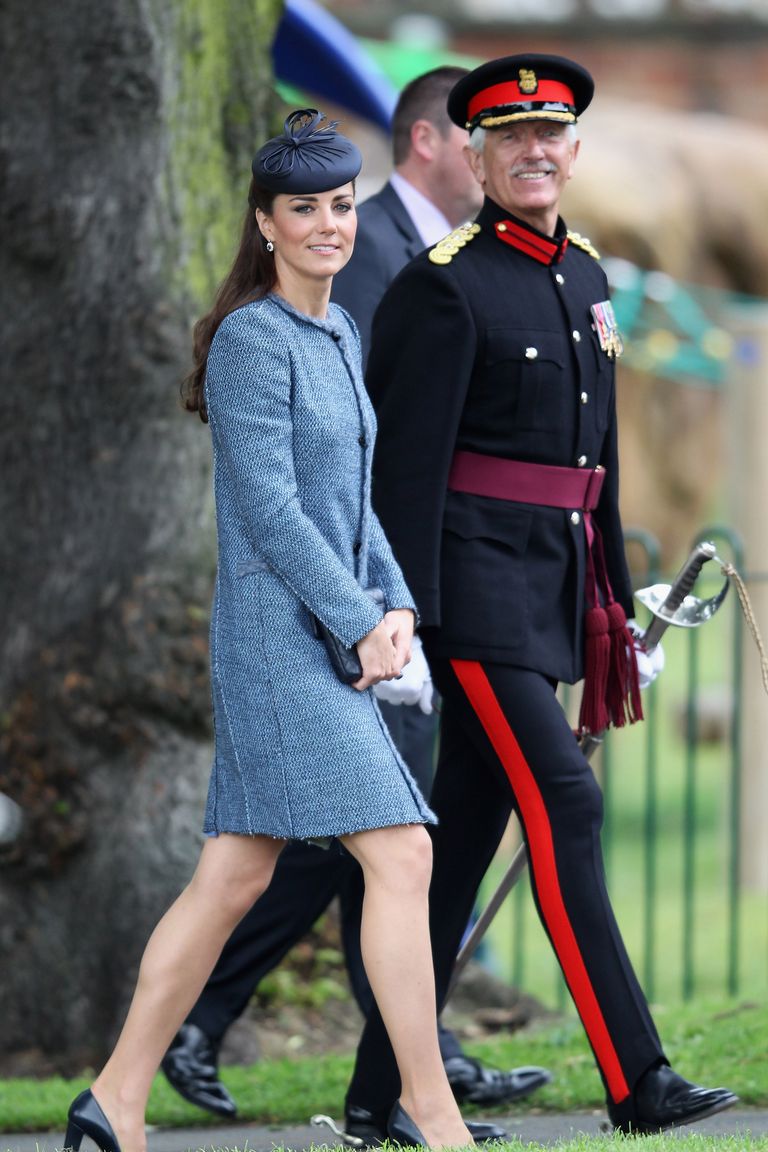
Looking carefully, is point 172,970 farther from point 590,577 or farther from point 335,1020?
point 335,1020

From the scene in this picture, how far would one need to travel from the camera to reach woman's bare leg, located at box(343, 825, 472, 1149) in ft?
11.9

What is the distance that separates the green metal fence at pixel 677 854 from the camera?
7133 mm

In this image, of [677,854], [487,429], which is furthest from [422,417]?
[677,854]

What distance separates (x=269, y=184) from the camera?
3.76 m

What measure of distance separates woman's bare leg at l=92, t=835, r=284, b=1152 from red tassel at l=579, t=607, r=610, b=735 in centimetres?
73

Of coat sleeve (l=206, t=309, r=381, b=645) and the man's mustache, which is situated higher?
the man's mustache

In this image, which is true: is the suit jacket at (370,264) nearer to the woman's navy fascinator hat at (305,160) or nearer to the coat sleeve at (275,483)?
the woman's navy fascinator hat at (305,160)

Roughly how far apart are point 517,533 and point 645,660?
42 cm

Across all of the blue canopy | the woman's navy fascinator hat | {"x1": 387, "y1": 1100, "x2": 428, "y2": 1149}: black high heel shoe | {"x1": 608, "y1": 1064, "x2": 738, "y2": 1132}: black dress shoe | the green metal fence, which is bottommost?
the green metal fence

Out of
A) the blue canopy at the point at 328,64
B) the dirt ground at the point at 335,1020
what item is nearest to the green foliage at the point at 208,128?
the dirt ground at the point at 335,1020

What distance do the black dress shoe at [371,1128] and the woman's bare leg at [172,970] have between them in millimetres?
528

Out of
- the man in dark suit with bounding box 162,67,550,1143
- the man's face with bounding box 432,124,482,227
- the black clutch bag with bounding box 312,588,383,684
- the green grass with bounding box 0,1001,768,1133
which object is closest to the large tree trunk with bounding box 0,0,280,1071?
the green grass with bounding box 0,1001,768,1133

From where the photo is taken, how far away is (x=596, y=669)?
410 centimetres

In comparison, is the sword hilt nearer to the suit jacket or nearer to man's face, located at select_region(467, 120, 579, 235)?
man's face, located at select_region(467, 120, 579, 235)
